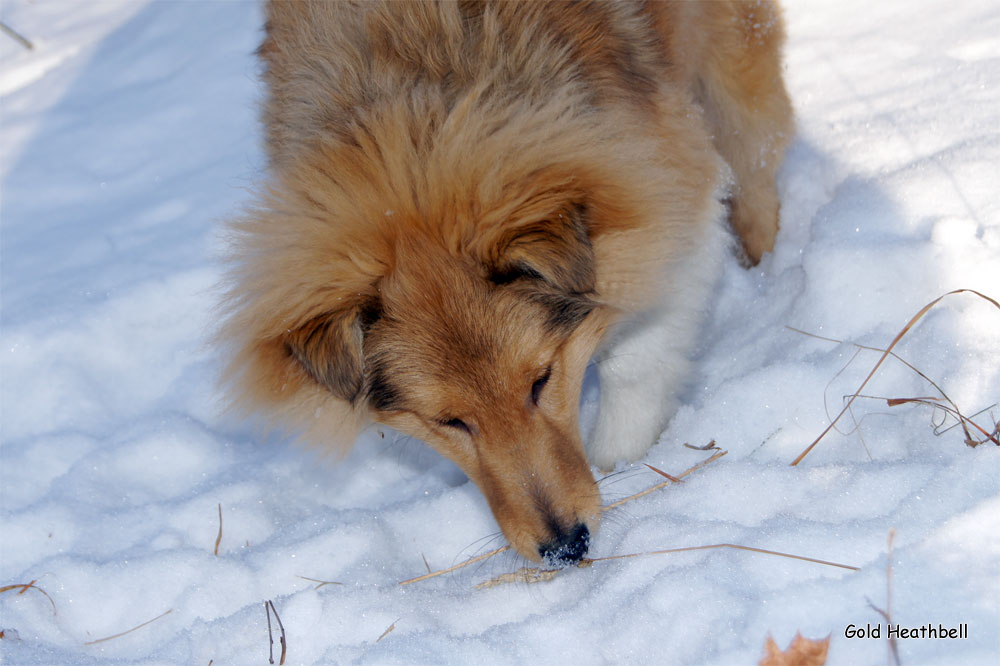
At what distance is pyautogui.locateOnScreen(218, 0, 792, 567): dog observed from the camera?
2.23 meters

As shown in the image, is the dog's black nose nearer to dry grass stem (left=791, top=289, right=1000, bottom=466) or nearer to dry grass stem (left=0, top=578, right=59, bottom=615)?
dry grass stem (left=791, top=289, right=1000, bottom=466)

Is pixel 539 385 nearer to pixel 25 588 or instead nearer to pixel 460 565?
pixel 460 565

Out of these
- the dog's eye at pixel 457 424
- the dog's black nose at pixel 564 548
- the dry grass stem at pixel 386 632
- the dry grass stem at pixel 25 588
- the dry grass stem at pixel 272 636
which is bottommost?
the dry grass stem at pixel 25 588

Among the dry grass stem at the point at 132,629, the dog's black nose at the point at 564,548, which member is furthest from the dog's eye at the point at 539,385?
the dry grass stem at the point at 132,629

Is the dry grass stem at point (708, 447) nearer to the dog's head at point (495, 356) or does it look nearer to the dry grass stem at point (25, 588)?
the dog's head at point (495, 356)

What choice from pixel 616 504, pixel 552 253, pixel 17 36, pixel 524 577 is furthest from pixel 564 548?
pixel 17 36

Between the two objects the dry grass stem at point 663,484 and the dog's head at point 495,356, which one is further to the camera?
the dry grass stem at point 663,484

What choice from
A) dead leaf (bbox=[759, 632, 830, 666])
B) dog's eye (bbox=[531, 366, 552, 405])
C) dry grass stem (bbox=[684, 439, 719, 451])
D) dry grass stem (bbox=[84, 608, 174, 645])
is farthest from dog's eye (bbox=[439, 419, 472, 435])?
dry grass stem (bbox=[84, 608, 174, 645])

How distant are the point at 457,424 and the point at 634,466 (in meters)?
0.78

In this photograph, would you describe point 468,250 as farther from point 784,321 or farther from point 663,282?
point 784,321

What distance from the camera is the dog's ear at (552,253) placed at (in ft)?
7.13

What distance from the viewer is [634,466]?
2900mm

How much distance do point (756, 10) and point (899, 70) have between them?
100 centimetres

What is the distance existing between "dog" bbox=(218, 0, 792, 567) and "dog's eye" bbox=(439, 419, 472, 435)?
0.4 inches
